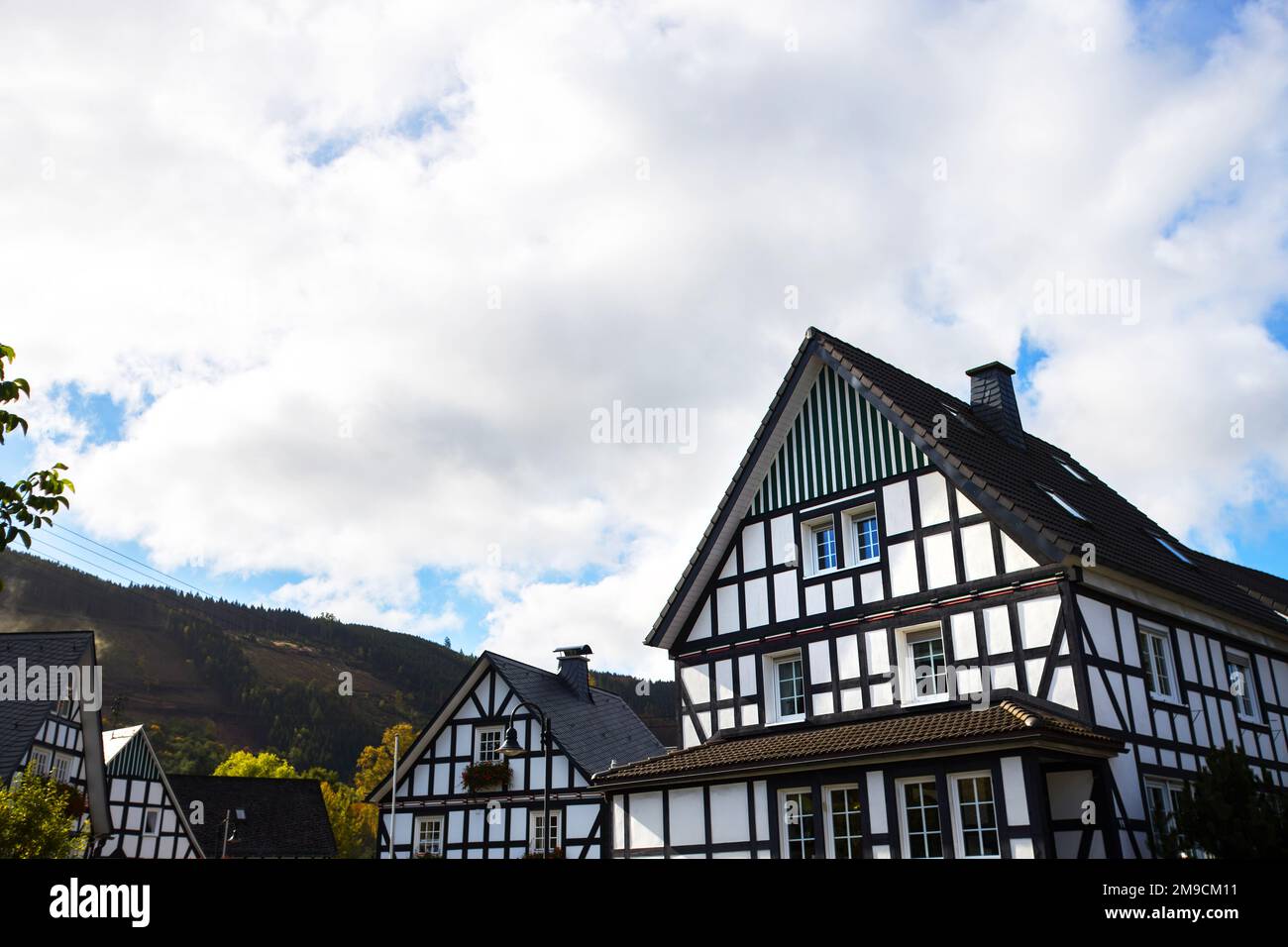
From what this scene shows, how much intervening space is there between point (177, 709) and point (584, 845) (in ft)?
440

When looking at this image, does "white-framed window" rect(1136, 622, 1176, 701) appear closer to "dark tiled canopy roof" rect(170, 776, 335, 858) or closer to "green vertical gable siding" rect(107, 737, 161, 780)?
"green vertical gable siding" rect(107, 737, 161, 780)

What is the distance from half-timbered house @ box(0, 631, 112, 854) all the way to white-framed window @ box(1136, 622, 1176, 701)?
89.5 ft

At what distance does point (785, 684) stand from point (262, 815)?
40904mm

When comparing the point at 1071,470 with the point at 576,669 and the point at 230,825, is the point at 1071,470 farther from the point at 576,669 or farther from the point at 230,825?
the point at 230,825

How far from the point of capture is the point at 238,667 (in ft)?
500

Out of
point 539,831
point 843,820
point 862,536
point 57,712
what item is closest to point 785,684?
point 862,536

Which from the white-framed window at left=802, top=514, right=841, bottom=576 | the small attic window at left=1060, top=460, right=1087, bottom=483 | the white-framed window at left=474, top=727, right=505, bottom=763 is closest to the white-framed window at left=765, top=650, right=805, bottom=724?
the white-framed window at left=802, top=514, right=841, bottom=576

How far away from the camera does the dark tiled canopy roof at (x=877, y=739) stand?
47.0ft

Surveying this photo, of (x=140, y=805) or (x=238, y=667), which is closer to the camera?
(x=140, y=805)

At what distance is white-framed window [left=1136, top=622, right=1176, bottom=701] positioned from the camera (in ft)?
57.3

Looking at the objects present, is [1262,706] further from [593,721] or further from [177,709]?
[177,709]

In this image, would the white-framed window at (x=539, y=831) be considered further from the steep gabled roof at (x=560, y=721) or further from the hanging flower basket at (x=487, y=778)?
the steep gabled roof at (x=560, y=721)
